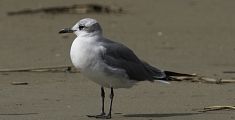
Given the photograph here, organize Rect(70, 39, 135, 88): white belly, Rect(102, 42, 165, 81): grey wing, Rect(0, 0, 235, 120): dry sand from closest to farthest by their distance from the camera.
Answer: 1. Rect(70, 39, 135, 88): white belly
2. Rect(102, 42, 165, 81): grey wing
3. Rect(0, 0, 235, 120): dry sand

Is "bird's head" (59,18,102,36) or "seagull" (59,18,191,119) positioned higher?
"bird's head" (59,18,102,36)

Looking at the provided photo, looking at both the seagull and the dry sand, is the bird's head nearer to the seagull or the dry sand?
the seagull

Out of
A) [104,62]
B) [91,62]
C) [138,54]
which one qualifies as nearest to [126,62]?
[104,62]

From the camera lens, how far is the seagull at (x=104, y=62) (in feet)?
→ 27.1

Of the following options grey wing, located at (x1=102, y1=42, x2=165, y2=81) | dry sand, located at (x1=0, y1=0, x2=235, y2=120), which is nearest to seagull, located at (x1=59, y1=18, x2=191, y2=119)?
grey wing, located at (x1=102, y1=42, x2=165, y2=81)

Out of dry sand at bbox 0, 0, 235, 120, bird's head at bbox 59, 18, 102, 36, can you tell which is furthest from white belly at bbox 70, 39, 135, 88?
dry sand at bbox 0, 0, 235, 120

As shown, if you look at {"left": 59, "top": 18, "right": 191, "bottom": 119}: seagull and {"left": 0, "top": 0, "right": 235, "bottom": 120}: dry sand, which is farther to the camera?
{"left": 0, "top": 0, "right": 235, "bottom": 120}: dry sand

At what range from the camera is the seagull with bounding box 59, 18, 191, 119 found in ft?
27.1

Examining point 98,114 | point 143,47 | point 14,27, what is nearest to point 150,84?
point 98,114

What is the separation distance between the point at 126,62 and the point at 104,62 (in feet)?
1.13

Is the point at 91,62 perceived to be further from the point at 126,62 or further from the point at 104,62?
the point at 126,62

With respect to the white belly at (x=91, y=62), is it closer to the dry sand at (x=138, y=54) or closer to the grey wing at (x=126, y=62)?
the grey wing at (x=126, y=62)

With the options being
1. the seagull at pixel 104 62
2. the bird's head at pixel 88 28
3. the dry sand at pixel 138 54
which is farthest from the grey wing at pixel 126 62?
the dry sand at pixel 138 54

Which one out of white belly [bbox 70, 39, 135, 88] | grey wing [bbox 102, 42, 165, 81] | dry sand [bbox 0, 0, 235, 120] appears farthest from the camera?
dry sand [bbox 0, 0, 235, 120]
